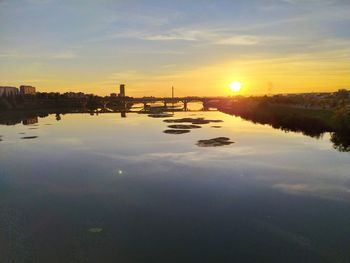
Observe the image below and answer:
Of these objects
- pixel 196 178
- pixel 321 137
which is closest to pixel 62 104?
pixel 321 137

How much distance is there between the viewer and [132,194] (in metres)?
20.5

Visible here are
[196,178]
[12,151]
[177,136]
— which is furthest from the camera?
[177,136]

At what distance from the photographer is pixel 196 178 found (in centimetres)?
2428

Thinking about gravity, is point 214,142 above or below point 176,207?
above

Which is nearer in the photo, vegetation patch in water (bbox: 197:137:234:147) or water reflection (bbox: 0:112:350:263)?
water reflection (bbox: 0:112:350:263)

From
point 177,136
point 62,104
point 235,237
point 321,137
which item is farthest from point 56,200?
point 62,104

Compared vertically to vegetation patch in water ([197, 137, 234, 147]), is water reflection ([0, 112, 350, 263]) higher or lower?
lower

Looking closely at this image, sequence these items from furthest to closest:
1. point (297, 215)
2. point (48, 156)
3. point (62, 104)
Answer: point (62, 104), point (48, 156), point (297, 215)

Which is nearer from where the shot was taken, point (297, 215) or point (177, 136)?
point (297, 215)

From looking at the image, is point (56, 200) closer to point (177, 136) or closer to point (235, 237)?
point (235, 237)

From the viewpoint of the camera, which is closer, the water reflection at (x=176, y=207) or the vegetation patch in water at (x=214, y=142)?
the water reflection at (x=176, y=207)

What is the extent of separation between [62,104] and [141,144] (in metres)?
125

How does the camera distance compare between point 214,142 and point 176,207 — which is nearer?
point 176,207

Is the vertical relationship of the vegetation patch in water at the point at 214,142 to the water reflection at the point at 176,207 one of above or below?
above
